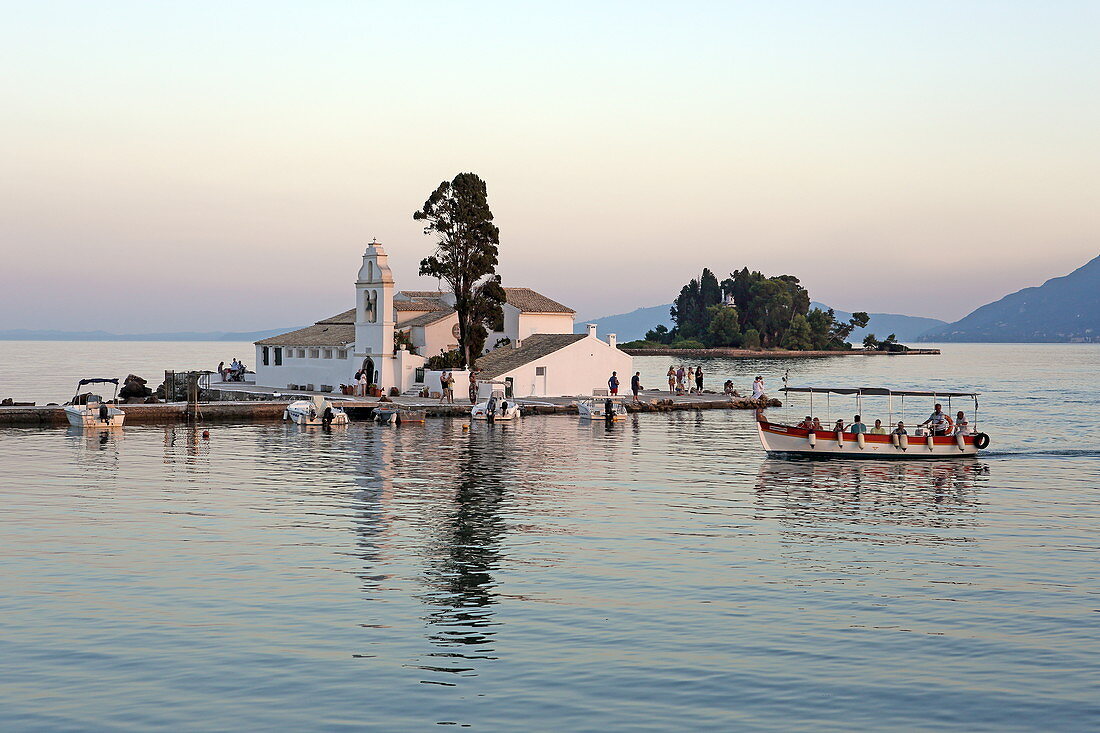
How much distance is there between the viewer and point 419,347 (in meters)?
80.9

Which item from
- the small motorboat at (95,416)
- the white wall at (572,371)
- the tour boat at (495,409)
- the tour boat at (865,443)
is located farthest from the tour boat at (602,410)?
the small motorboat at (95,416)

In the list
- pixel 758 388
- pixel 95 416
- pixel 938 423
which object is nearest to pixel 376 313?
pixel 95 416

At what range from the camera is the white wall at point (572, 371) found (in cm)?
7631

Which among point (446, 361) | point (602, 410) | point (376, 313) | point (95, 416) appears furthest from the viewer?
point (446, 361)

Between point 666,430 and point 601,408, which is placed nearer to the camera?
point 666,430

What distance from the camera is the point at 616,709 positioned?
51.9 ft

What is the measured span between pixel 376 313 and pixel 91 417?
2064cm

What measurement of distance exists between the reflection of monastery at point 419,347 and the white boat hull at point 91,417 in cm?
1859

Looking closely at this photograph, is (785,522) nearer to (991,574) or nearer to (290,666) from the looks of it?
(991,574)

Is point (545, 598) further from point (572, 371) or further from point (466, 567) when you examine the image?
point (572, 371)

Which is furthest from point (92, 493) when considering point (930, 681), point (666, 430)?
point (666, 430)

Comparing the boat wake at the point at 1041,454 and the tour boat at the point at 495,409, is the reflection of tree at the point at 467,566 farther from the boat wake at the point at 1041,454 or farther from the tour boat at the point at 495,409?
the boat wake at the point at 1041,454

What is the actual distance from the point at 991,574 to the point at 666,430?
38.9m

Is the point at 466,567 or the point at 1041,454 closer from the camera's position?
the point at 466,567
